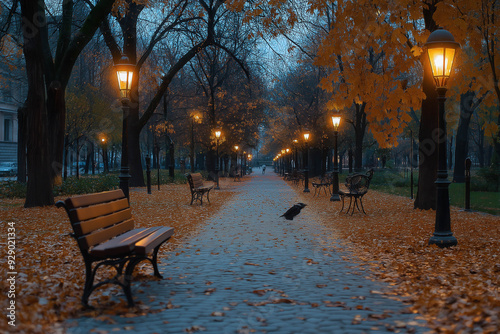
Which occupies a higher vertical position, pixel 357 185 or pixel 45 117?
pixel 45 117

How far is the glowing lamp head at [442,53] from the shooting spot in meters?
8.02

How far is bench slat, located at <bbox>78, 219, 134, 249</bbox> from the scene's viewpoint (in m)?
4.85

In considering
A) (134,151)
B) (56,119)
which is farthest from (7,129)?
(56,119)

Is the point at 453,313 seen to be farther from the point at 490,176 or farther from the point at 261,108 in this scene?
the point at 261,108

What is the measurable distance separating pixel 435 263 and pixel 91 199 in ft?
15.9

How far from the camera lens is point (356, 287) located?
5574 millimetres

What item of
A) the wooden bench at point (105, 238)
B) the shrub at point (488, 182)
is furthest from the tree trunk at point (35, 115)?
the shrub at point (488, 182)

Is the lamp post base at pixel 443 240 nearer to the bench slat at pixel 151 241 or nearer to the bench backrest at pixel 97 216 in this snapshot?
the bench slat at pixel 151 241

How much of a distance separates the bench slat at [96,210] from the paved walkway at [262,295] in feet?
3.21

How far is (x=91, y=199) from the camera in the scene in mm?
5309

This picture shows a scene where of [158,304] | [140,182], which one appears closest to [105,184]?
[140,182]

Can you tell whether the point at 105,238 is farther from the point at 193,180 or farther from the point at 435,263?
the point at 193,180

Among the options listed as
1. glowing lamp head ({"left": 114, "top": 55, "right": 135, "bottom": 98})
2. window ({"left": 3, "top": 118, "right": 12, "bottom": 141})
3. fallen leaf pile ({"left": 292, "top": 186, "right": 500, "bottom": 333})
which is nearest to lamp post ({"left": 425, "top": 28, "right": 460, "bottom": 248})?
fallen leaf pile ({"left": 292, "top": 186, "right": 500, "bottom": 333})

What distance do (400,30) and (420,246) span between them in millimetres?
4086
